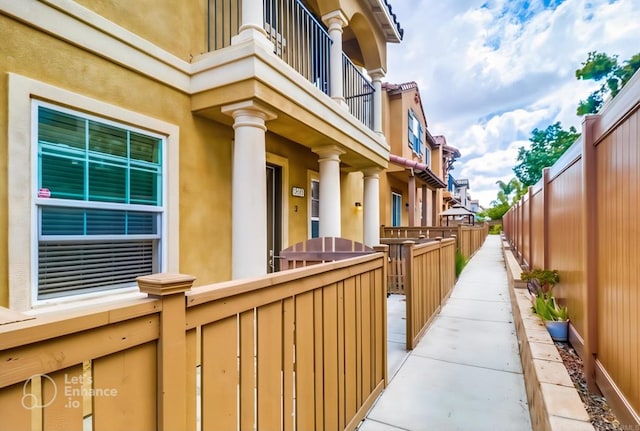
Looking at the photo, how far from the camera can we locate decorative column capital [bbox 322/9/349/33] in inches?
219

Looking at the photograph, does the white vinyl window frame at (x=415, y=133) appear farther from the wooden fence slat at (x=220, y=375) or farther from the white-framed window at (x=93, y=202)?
the wooden fence slat at (x=220, y=375)

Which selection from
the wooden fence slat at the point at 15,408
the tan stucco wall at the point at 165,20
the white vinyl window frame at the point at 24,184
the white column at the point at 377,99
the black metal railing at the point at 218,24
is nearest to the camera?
the wooden fence slat at the point at 15,408

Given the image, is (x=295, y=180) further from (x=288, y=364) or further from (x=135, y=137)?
(x=288, y=364)

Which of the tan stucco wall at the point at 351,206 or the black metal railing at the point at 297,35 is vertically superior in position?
the black metal railing at the point at 297,35

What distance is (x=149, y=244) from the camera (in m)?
3.58

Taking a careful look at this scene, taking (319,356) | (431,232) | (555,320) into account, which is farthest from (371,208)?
(319,356)

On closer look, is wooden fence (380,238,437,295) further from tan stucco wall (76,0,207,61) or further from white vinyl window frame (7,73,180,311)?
white vinyl window frame (7,73,180,311)

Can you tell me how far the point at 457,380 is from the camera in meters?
3.10

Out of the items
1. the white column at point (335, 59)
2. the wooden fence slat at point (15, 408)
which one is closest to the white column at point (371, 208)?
the white column at point (335, 59)

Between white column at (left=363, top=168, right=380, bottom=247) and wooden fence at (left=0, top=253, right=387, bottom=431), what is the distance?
17.5ft

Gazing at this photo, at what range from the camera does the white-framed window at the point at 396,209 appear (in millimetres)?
12633

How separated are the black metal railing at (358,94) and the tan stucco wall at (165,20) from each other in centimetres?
353

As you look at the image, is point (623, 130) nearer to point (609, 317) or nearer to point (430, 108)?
point (609, 317)

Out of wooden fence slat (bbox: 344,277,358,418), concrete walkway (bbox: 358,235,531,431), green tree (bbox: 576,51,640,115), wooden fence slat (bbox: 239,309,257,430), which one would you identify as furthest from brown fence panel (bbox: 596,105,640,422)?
green tree (bbox: 576,51,640,115)
